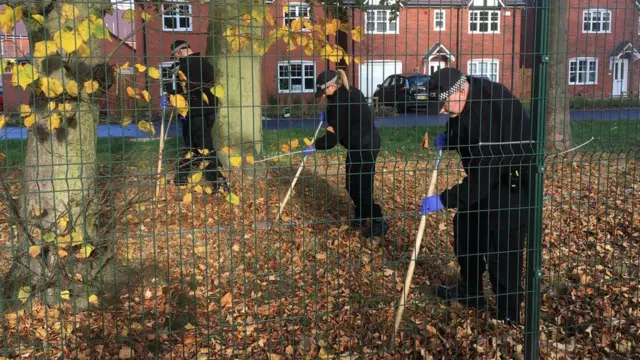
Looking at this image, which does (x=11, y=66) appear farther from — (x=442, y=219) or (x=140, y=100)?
(x=442, y=219)

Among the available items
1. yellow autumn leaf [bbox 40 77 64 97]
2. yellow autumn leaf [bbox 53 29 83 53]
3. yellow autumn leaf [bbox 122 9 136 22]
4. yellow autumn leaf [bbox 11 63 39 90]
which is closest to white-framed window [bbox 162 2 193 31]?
yellow autumn leaf [bbox 122 9 136 22]

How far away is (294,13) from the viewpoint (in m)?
4.07

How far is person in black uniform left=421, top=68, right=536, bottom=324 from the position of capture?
13.4 ft

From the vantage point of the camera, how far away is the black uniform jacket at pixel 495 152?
4.09 meters

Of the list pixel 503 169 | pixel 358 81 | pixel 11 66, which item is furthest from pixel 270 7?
pixel 503 169

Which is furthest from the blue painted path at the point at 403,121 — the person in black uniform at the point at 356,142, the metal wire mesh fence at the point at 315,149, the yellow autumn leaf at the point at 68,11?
the person in black uniform at the point at 356,142

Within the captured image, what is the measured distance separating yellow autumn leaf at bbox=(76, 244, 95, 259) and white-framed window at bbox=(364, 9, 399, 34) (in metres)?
1.92

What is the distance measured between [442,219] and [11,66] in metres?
4.84

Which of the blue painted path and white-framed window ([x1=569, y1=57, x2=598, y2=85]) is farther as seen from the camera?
white-framed window ([x1=569, y1=57, x2=598, y2=85])

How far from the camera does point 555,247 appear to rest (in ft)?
20.4

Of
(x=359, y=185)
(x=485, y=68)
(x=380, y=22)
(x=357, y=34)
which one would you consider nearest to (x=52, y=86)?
(x=357, y=34)

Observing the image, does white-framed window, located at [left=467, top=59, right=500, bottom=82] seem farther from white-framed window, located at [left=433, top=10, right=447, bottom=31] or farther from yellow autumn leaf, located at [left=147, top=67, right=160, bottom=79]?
yellow autumn leaf, located at [left=147, top=67, right=160, bottom=79]

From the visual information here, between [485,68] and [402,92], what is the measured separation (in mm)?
757

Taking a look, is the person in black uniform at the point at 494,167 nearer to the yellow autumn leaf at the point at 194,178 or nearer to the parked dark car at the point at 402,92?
the parked dark car at the point at 402,92
